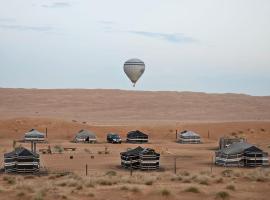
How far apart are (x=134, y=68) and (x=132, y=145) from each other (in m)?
8.56

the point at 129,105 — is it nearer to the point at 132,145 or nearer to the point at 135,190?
the point at 132,145

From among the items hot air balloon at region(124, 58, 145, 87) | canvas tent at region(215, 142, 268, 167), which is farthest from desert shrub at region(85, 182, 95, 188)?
hot air balloon at region(124, 58, 145, 87)

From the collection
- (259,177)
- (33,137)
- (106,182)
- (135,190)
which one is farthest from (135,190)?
(33,137)

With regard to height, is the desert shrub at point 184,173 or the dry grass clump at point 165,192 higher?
A: the desert shrub at point 184,173

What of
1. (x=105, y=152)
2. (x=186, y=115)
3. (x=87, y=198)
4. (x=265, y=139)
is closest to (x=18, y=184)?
(x=87, y=198)

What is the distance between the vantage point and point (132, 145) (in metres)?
63.1

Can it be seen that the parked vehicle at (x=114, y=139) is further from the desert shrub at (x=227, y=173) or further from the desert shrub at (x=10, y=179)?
the desert shrub at (x=10, y=179)

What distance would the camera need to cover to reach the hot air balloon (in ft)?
212

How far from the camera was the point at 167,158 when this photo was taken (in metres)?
50.3

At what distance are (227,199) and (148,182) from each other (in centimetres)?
578

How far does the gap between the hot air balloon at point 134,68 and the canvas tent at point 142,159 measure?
76.2ft

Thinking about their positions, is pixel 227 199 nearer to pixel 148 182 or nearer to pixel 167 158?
pixel 148 182

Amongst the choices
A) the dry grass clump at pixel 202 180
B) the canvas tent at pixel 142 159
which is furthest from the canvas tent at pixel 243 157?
the dry grass clump at pixel 202 180

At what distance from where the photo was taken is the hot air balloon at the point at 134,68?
64.7 meters
